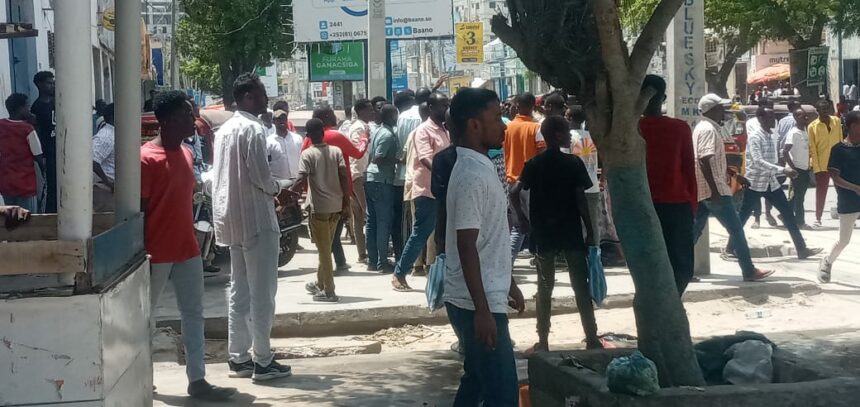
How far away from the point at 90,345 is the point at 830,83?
4462 cm

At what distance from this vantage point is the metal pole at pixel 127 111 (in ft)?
13.3

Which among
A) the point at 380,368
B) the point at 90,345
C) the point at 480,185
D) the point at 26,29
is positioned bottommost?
the point at 380,368

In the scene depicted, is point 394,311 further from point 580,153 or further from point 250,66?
point 250,66

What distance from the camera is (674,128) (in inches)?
260

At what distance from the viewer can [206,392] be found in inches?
242

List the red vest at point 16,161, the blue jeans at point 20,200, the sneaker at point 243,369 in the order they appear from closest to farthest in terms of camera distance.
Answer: the sneaker at point 243,369, the red vest at point 16,161, the blue jeans at point 20,200

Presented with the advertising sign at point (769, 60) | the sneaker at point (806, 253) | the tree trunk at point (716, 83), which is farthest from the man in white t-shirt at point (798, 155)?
the advertising sign at point (769, 60)

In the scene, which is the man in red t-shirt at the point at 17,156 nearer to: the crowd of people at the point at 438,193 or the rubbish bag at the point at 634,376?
the crowd of people at the point at 438,193

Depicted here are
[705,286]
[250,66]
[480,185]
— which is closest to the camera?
[480,185]

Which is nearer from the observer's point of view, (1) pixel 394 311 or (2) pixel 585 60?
(2) pixel 585 60

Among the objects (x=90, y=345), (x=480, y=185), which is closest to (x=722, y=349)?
(x=480, y=185)

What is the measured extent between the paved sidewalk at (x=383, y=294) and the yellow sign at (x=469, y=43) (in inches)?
830

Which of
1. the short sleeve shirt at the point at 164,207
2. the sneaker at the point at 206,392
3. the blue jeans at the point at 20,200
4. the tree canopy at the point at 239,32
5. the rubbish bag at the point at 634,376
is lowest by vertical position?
the sneaker at the point at 206,392

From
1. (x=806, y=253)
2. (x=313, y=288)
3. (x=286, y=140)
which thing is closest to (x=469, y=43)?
(x=286, y=140)
